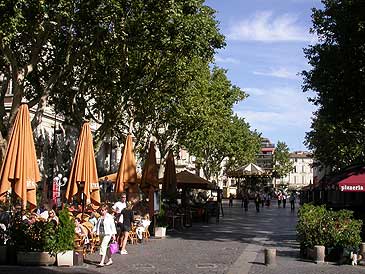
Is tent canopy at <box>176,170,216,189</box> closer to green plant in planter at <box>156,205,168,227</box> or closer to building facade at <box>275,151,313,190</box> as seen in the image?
green plant in planter at <box>156,205,168,227</box>

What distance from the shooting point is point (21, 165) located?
13.9 metres

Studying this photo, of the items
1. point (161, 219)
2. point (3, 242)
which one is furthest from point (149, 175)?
point (3, 242)

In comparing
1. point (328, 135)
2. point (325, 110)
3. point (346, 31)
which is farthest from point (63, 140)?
point (346, 31)

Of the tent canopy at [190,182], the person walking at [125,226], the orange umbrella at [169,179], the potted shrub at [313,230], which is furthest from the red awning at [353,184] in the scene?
the tent canopy at [190,182]

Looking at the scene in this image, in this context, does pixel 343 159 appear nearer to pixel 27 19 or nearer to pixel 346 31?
pixel 346 31

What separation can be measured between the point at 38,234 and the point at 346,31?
12.1 meters

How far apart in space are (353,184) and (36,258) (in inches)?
389

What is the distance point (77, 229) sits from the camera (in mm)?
15391

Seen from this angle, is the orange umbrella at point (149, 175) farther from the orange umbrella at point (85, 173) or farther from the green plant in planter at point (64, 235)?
the green plant in planter at point (64, 235)

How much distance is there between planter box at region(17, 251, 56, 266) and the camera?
13.6 metres

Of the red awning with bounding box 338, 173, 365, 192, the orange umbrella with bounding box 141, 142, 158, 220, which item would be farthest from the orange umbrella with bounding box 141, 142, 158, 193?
the red awning with bounding box 338, 173, 365, 192

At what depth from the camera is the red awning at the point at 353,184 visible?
17562mm

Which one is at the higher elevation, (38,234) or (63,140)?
(63,140)

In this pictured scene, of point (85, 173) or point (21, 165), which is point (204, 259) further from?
point (21, 165)
